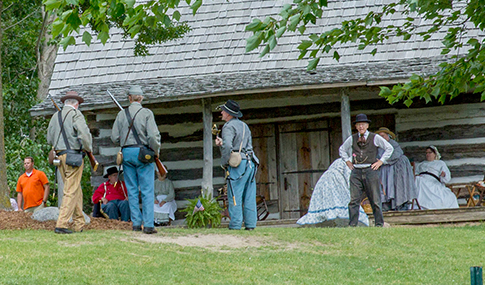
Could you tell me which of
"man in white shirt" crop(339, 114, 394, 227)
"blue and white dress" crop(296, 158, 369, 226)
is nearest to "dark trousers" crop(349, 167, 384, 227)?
→ "man in white shirt" crop(339, 114, 394, 227)

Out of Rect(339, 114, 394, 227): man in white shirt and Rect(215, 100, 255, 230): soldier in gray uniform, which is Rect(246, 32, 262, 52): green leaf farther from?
Rect(339, 114, 394, 227): man in white shirt

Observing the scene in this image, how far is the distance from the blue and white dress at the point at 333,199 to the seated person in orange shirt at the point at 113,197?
130 inches

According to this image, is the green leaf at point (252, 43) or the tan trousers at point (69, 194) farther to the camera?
the tan trousers at point (69, 194)

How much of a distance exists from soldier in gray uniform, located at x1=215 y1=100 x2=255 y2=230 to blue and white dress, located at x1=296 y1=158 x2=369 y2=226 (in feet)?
5.03

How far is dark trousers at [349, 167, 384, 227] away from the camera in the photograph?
1086 centimetres

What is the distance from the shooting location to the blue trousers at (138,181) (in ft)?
30.9

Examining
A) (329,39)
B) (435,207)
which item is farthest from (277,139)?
(329,39)

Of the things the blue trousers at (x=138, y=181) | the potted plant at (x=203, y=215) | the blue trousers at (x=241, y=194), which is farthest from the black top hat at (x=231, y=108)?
the potted plant at (x=203, y=215)

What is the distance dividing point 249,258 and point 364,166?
3.65 m

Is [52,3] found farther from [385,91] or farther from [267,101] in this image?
[267,101]

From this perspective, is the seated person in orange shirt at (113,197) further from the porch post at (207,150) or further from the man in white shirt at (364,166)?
the man in white shirt at (364,166)

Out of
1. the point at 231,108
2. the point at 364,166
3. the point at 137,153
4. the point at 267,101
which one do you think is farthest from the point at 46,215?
the point at 267,101

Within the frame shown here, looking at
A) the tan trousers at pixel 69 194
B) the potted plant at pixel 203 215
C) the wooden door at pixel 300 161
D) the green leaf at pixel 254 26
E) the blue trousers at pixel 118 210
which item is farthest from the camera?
the wooden door at pixel 300 161

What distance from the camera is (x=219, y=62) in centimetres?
1524
